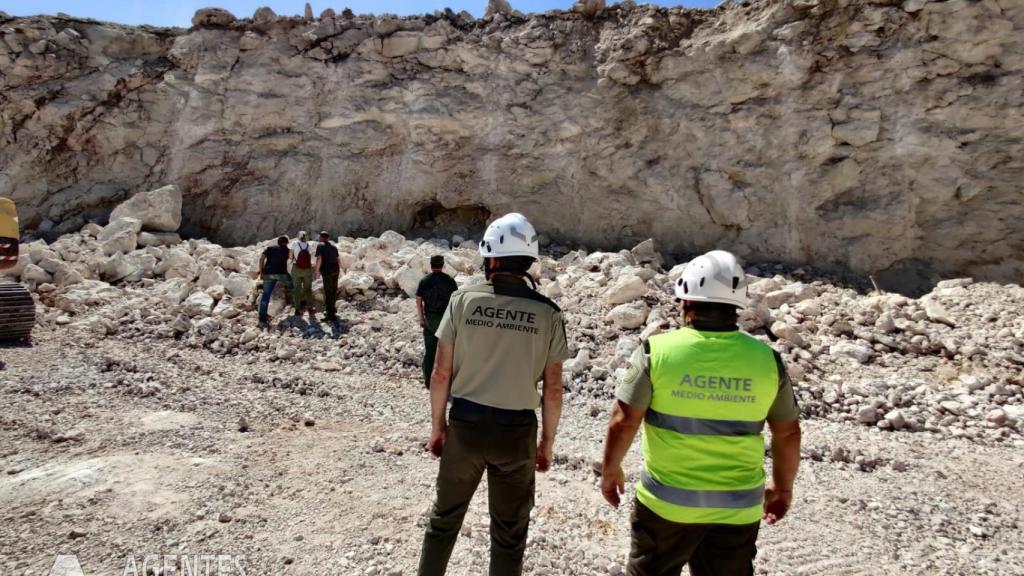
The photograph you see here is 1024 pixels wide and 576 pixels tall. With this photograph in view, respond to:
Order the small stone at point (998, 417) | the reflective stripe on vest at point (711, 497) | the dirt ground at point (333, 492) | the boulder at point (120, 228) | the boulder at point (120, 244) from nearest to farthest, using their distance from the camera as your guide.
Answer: the reflective stripe on vest at point (711, 497) → the dirt ground at point (333, 492) → the small stone at point (998, 417) → the boulder at point (120, 244) → the boulder at point (120, 228)

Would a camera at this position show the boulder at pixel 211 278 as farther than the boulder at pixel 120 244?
No

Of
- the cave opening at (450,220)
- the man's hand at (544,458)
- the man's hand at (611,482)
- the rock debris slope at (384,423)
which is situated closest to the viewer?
the man's hand at (611,482)

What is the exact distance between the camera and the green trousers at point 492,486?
2344 mm

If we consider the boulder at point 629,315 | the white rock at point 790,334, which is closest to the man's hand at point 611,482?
the boulder at point 629,315

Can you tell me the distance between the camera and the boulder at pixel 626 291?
7.99 m

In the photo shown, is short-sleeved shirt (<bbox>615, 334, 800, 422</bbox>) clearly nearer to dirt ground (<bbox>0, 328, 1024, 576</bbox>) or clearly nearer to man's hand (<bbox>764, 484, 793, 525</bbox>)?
man's hand (<bbox>764, 484, 793, 525</bbox>)

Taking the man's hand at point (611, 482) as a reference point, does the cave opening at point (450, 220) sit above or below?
above

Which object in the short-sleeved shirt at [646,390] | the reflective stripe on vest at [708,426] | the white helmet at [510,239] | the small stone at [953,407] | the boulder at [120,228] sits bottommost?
the small stone at [953,407]

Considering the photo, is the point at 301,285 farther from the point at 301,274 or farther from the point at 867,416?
the point at 867,416

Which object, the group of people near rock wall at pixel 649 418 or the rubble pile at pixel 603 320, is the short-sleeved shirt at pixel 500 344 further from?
the rubble pile at pixel 603 320

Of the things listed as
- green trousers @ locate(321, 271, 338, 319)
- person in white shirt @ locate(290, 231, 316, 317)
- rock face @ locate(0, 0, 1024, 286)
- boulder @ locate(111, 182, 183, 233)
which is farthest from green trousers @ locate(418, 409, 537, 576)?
boulder @ locate(111, 182, 183, 233)

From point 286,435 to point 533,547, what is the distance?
2.51 meters

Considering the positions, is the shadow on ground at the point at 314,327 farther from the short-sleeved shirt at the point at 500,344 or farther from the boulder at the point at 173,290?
the short-sleeved shirt at the point at 500,344

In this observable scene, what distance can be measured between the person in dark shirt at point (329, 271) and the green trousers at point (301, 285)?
272 mm
